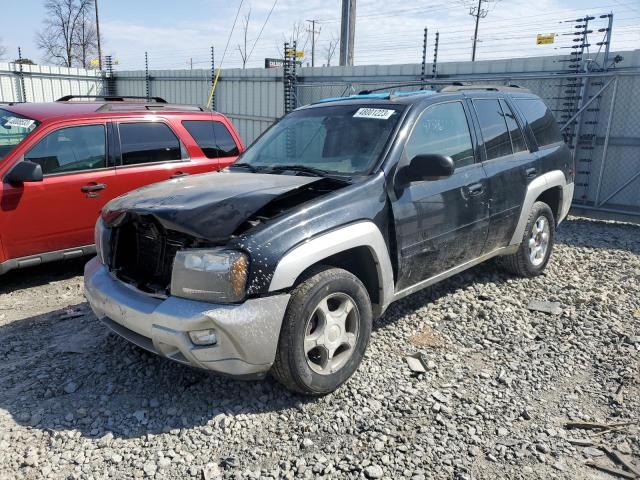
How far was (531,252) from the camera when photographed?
17.9 ft

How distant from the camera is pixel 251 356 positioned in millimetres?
2959

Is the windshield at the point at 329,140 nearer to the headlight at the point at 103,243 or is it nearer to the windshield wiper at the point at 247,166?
the windshield wiper at the point at 247,166

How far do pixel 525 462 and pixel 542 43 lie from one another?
9.43m

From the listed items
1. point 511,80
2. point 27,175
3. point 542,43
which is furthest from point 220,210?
point 542,43

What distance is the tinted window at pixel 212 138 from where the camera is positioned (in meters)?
6.44

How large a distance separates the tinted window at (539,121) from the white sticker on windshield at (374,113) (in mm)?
1886

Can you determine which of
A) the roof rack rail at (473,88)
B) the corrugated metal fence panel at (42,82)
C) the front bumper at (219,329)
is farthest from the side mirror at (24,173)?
the corrugated metal fence panel at (42,82)

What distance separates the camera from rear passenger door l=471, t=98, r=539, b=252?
4.61m

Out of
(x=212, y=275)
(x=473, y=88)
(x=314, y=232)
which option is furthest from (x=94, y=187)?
(x=473, y=88)

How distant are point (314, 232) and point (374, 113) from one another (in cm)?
140

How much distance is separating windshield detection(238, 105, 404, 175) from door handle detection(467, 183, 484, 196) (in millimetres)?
857

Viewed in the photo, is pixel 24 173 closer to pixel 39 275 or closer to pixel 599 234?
pixel 39 275

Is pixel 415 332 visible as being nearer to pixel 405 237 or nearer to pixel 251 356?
pixel 405 237

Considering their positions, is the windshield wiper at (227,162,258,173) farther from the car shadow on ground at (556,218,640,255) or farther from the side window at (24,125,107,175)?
the car shadow on ground at (556,218,640,255)
